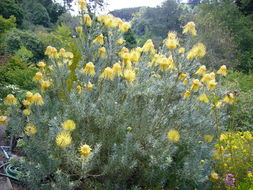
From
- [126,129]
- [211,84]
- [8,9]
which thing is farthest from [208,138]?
[8,9]

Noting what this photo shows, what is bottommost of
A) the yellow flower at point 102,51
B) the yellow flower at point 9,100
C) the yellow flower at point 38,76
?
the yellow flower at point 9,100

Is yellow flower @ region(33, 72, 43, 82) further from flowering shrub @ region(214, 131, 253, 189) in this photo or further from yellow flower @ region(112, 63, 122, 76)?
flowering shrub @ region(214, 131, 253, 189)

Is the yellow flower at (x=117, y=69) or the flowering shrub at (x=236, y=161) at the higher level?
the yellow flower at (x=117, y=69)

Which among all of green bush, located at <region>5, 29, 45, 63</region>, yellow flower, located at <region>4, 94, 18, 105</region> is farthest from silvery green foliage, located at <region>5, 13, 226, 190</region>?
green bush, located at <region>5, 29, 45, 63</region>

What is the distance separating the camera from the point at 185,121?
2121mm

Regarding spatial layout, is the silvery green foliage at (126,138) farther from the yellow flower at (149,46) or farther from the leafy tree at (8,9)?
the leafy tree at (8,9)

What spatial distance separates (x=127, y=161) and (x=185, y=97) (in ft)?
2.54

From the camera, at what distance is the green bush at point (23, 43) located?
31.1 ft

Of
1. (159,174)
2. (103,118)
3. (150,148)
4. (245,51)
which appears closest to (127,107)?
(103,118)

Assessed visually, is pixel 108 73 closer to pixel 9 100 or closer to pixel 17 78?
pixel 9 100

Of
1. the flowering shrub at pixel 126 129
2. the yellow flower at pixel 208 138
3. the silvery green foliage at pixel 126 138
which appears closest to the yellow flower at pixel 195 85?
the flowering shrub at pixel 126 129

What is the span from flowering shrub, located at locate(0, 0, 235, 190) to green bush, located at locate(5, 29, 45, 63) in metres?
8.01

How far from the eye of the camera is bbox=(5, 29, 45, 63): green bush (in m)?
9.49

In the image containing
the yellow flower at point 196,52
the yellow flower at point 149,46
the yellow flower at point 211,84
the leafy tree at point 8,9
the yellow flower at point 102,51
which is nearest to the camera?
the yellow flower at point 196,52
